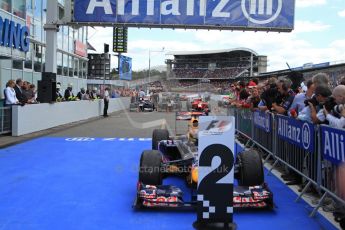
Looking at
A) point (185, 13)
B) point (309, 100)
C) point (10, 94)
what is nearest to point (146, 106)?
point (185, 13)

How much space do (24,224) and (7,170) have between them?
12.7 feet

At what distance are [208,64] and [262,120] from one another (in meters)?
84.7

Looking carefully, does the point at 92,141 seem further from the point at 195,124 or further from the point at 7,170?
the point at 195,124

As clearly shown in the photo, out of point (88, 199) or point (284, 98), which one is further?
point (284, 98)

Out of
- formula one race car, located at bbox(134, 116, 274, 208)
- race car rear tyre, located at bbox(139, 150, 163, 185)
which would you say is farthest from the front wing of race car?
race car rear tyre, located at bbox(139, 150, 163, 185)

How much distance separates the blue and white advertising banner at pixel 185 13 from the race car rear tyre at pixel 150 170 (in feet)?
43.6

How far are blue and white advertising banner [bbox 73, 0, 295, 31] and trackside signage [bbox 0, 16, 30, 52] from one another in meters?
2.38

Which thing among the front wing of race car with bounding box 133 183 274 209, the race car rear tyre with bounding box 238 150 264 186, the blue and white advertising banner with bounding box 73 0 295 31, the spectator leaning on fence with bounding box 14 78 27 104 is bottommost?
the front wing of race car with bounding box 133 183 274 209

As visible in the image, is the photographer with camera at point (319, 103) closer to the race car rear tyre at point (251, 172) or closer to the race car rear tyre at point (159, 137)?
the race car rear tyre at point (251, 172)

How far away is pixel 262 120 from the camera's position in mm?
10031

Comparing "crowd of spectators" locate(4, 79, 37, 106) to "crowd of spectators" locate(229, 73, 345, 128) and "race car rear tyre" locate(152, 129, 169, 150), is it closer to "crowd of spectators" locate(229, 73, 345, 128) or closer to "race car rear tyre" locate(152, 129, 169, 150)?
"race car rear tyre" locate(152, 129, 169, 150)

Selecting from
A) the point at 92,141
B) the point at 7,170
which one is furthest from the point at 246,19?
the point at 7,170

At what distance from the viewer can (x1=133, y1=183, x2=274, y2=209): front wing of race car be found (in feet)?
19.4

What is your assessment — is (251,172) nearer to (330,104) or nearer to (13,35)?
(330,104)
